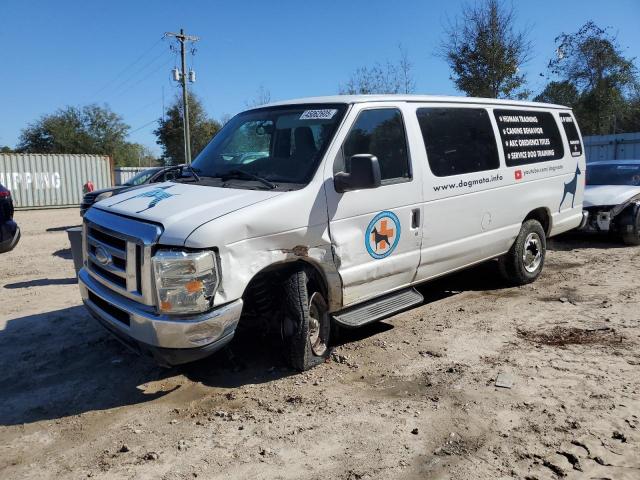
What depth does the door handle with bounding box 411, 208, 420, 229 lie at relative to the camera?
15.4ft

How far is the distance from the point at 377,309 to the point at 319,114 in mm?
1747

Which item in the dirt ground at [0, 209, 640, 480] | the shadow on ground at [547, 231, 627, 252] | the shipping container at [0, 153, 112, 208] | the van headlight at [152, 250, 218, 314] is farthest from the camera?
the shipping container at [0, 153, 112, 208]

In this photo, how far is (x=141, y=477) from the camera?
9.53ft

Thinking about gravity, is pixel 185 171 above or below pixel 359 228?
above

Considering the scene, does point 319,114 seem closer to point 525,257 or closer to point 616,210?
point 525,257

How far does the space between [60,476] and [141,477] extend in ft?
1.59

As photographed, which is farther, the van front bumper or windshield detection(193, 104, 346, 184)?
windshield detection(193, 104, 346, 184)

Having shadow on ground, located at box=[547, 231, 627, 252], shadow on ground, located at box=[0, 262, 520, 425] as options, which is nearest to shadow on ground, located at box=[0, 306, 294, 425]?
shadow on ground, located at box=[0, 262, 520, 425]

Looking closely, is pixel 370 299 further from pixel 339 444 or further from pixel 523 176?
pixel 523 176

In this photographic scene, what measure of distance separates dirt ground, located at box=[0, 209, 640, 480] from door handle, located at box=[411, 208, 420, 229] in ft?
3.62

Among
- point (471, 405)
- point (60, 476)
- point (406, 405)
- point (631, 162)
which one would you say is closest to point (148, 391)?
point (60, 476)

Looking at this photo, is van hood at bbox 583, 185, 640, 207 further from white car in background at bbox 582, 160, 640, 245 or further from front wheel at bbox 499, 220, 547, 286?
front wheel at bbox 499, 220, 547, 286

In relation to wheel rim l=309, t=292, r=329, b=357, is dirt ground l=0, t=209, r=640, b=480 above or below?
below

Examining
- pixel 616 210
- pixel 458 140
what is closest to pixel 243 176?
pixel 458 140
